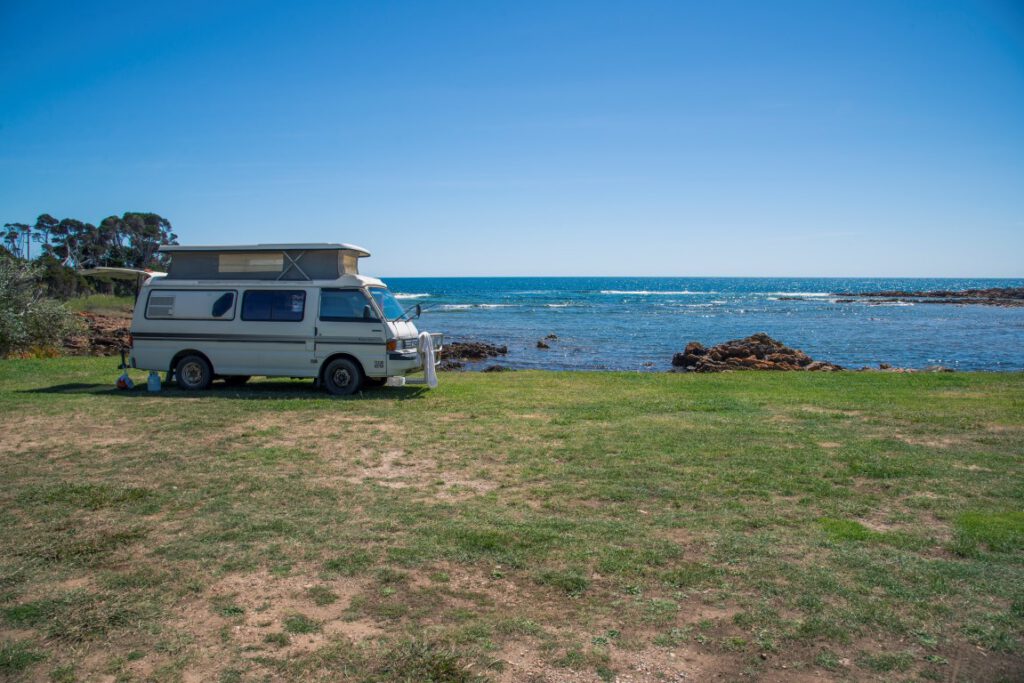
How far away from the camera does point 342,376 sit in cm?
1309

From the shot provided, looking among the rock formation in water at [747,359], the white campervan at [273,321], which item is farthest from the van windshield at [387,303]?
the rock formation in water at [747,359]

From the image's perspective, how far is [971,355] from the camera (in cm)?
2945

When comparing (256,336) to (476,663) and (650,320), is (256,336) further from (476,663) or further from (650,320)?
(650,320)

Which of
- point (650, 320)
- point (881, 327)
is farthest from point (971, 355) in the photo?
point (650, 320)

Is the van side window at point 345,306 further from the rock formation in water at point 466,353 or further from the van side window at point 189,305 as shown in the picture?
the rock formation in water at point 466,353

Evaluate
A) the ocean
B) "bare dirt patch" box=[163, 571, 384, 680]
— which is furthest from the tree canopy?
"bare dirt patch" box=[163, 571, 384, 680]

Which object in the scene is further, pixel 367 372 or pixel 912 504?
pixel 367 372

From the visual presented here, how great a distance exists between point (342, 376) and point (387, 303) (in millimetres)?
1673

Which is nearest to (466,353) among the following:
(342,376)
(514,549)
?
(342,376)

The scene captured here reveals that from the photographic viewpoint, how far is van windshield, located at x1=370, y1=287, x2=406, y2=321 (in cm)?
1326

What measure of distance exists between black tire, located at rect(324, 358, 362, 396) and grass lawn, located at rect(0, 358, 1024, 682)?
2893 millimetres

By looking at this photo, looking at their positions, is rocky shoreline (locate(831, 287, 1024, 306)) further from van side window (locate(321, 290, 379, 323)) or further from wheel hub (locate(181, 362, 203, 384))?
wheel hub (locate(181, 362, 203, 384))

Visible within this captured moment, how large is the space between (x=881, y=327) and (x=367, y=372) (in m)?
42.0

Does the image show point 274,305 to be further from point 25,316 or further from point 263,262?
point 25,316
